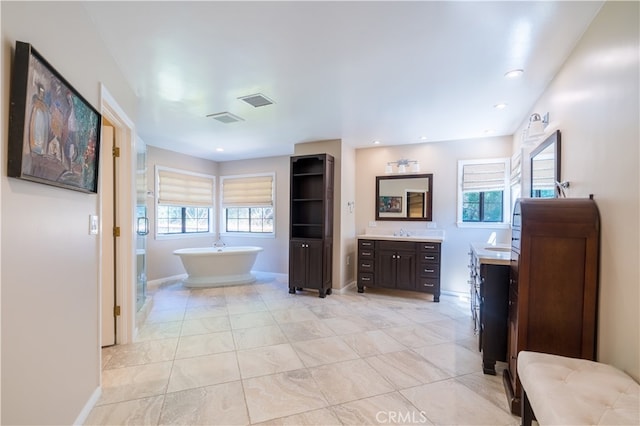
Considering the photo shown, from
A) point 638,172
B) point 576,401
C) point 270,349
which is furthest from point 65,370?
point 638,172

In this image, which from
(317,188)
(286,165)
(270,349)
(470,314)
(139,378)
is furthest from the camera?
(286,165)

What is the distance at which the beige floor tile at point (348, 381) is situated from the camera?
6.77 feet

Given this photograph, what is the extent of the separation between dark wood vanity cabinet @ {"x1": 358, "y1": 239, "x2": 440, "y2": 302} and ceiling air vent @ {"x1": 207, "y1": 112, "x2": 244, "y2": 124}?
267 centimetres

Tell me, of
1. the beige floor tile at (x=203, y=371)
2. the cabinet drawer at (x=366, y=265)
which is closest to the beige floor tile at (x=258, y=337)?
the beige floor tile at (x=203, y=371)

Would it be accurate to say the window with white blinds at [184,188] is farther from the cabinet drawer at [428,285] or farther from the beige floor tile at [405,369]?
the beige floor tile at [405,369]

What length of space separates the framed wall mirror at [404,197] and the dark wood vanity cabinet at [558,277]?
3052 millimetres

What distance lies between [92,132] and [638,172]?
3.02 metres

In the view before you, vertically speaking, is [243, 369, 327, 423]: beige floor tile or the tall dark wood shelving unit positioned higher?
the tall dark wood shelving unit

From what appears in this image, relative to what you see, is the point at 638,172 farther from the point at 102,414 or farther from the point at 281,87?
the point at 102,414

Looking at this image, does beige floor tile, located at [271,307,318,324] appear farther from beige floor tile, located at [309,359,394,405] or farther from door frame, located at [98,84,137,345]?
door frame, located at [98,84,137,345]

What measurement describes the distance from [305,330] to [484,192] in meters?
3.43

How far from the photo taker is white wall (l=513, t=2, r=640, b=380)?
4.58 ft

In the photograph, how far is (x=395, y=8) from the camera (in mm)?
1699

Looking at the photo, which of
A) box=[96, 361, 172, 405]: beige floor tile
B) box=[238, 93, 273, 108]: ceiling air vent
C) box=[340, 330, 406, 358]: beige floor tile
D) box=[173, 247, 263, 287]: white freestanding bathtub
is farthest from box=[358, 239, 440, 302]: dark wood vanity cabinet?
box=[96, 361, 172, 405]: beige floor tile
